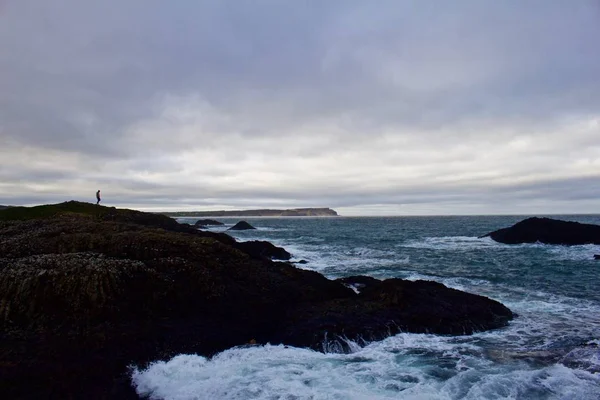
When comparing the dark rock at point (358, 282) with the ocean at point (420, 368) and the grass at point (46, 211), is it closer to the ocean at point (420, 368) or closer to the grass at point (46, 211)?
the ocean at point (420, 368)

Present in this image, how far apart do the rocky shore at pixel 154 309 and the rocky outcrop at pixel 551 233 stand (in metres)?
47.7

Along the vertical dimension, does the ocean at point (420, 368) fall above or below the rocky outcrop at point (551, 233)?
below

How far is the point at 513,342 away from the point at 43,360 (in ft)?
50.8

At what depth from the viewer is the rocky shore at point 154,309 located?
1059 centimetres

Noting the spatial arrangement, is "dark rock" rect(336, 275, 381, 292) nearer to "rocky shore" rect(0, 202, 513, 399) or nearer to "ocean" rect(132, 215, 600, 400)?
Result: "rocky shore" rect(0, 202, 513, 399)

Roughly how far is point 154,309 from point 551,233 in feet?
203

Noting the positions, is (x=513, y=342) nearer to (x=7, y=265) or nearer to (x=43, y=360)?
(x=43, y=360)

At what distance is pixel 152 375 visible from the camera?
10.8m

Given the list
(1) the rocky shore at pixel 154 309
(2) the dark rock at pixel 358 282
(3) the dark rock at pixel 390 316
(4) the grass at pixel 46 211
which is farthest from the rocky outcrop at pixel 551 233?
(4) the grass at pixel 46 211

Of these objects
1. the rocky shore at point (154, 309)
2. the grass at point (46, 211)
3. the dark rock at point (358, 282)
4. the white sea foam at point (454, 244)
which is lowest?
the white sea foam at point (454, 244)

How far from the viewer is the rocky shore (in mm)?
10586

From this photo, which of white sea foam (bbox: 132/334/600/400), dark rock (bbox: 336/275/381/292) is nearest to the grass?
dark rock (bbox: 336/275/381/292)

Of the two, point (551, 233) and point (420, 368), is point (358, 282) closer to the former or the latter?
point (420, 368)

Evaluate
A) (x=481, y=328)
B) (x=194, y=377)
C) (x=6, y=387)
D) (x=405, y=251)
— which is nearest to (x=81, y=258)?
(x=6, y=387)
